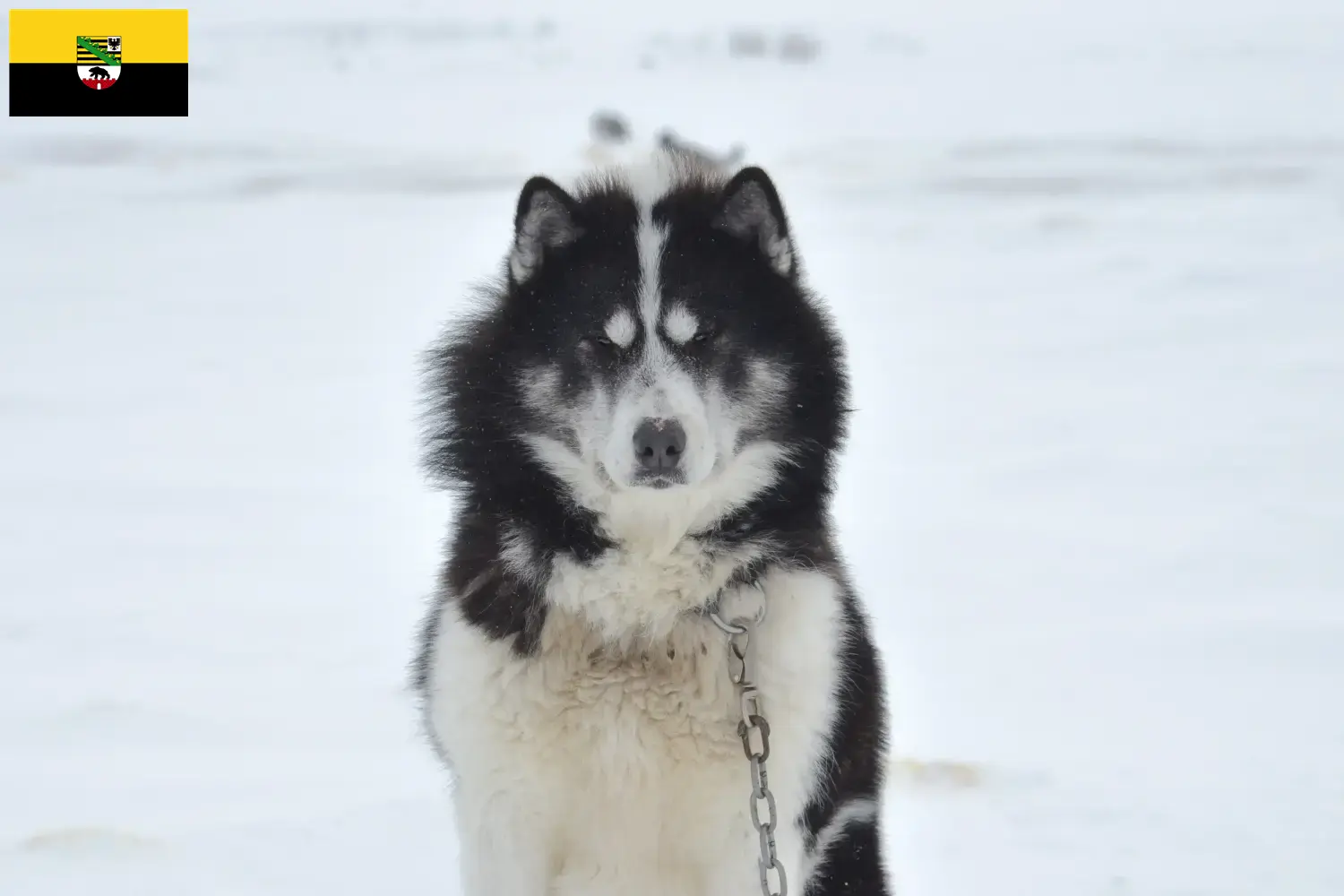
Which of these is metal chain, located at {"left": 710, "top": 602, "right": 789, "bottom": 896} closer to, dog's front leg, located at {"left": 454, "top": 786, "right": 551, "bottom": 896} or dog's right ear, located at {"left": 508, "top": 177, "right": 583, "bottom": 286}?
dog's front leg, located at {"left": 454, "top": 786, "right": 551, "bottom": 896}

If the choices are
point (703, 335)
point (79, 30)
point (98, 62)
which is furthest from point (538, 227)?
point (98, 62)

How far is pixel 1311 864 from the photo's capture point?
13.4 feet

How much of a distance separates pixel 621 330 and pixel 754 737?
860mm

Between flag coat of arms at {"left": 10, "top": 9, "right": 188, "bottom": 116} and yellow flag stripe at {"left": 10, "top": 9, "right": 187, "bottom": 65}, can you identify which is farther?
flag coat of arms at {"left": 10, "top": 9, "right": 188, "bottom": 116}

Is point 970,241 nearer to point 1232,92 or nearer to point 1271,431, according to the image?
point 1271,431

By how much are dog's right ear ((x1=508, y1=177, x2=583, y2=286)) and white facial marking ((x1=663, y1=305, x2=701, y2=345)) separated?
297 millimetres

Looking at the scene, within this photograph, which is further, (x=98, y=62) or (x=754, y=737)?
(x=98, y=62)

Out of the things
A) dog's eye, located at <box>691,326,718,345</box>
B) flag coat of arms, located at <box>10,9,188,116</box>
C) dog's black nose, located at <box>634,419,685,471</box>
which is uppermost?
flag coat of arms, located at <box>10,9,188,116</box>

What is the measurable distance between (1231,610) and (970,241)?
8080 millimetres

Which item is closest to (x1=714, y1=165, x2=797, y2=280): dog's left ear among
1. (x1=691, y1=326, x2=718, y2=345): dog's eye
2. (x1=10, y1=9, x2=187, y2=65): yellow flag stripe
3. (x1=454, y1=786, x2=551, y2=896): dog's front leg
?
(x1=691, y1=326, x2=718, y2=345): dog's eye

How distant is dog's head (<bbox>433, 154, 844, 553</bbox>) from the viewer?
3.05m

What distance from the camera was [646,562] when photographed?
306 cm

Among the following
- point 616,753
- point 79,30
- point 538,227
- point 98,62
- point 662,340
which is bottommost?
point 616,753

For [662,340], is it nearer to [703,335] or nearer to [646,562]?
[703,335]
